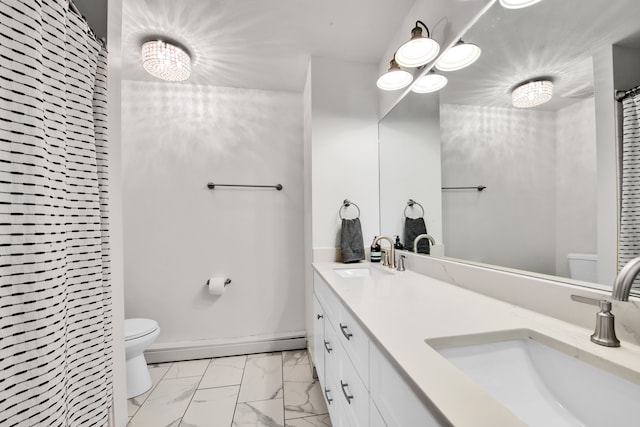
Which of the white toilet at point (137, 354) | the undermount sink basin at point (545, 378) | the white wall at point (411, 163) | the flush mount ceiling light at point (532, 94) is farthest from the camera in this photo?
the white toilet at point (137, 354)

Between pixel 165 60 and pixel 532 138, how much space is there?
6.84ft

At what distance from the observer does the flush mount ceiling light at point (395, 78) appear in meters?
1.51

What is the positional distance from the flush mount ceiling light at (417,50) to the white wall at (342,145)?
0.63 metres

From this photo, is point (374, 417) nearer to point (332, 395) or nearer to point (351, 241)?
point (332, 395)

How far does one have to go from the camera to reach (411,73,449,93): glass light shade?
141 cm

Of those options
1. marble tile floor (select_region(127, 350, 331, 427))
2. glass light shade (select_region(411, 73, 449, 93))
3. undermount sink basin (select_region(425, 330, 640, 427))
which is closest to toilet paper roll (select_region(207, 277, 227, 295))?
marble tile floor (select_region(127, 350, 331, 427))

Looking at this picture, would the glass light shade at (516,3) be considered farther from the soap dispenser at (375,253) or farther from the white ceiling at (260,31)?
the soap dispenser at (375,253)

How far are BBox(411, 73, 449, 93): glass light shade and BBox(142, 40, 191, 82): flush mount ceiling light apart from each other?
1.55m

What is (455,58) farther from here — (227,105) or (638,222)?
(227,105)

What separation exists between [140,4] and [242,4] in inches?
21.8

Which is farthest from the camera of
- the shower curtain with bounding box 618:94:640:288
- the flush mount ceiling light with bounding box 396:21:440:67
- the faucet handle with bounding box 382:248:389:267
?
the faucet handle with bounding box 382:248:389:267

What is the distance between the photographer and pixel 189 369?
2002mm

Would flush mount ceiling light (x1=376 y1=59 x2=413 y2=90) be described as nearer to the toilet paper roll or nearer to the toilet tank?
the toilet tank

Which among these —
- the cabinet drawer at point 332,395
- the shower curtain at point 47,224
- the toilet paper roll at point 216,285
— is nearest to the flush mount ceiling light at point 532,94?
the cabinet drawer at point 332,395
